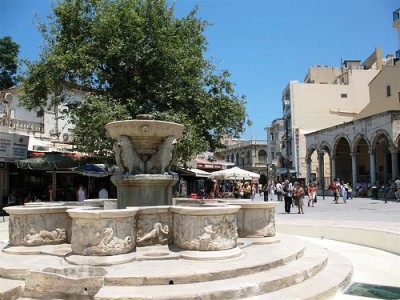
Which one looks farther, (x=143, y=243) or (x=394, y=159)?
(x=394, y=159)

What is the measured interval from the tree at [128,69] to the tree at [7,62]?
18167 mm

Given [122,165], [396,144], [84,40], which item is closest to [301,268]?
[122,165]

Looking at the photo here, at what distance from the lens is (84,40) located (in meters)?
17.1

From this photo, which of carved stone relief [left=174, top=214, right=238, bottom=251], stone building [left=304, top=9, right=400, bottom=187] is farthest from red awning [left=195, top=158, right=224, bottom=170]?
carved stone relief [left=174, top=214, right=238, bottom=251]

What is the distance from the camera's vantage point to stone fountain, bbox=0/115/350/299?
4.73 m

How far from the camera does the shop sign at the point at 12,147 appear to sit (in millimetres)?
17609

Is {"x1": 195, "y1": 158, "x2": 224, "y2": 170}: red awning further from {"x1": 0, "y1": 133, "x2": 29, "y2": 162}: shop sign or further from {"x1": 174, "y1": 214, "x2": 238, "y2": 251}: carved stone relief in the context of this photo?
{"x1": 174, "y1": 214, "x2": 238, "y2": 251}: carved stone relief

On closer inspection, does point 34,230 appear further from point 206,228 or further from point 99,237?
point 206,228

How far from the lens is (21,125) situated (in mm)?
21672

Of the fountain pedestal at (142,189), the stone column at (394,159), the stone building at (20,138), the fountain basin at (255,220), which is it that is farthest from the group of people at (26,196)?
the stone column at (394,159)

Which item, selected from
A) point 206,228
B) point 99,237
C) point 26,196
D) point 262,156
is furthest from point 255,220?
point 262,156

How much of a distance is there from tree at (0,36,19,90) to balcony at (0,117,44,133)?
1314 centimetres

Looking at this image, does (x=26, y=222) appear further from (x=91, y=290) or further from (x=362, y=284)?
(x=362, y=284)

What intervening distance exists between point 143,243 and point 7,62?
109 feet
